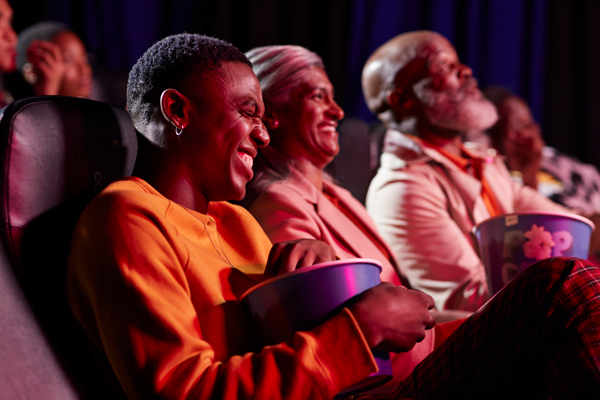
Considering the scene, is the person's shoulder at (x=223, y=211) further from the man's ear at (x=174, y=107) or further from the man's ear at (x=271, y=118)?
the man's ear at (x=271, y=118)

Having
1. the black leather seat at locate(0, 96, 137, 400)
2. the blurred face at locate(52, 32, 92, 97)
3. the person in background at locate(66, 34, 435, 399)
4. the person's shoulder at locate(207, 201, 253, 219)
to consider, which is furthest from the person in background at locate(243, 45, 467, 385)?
the blurred face at locate(52, 32, 92, 97)

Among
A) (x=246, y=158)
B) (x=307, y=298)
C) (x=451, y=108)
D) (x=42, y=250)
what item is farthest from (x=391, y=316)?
(x=451, y=108)

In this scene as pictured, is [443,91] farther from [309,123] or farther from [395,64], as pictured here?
[309,123]

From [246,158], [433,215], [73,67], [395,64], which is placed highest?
[246,158]

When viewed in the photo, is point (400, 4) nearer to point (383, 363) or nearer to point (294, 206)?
point (294, 206)

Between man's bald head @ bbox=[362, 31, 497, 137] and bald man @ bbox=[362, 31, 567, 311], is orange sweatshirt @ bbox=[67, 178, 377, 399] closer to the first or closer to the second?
bald man @ bbox=[362, 31, 567, 311]

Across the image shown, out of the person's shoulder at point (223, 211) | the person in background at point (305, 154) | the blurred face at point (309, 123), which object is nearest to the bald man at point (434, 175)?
the person in background at point (305, 154)

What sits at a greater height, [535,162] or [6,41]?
[6,41]

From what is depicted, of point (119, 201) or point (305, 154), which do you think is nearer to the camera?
point (119, 201)

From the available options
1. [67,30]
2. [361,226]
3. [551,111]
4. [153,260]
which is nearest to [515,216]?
[361,226]

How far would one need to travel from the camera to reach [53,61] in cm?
263

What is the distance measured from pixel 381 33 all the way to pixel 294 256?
103 inches

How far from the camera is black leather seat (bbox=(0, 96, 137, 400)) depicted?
0.83 metres

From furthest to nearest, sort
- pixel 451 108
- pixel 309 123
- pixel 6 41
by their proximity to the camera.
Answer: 1. pixel 6 41
2. pixel 451 108
3. pixel 309 123
